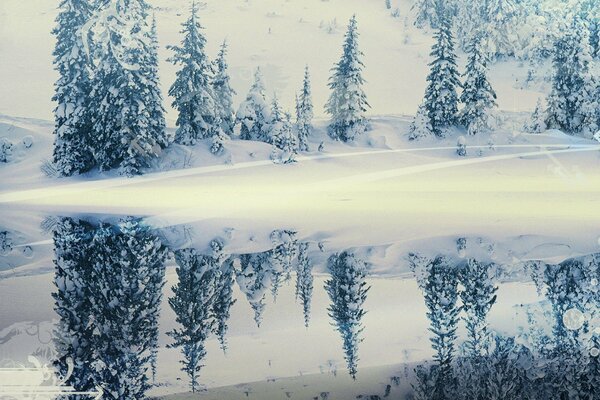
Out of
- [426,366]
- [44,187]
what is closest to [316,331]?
[426,366]

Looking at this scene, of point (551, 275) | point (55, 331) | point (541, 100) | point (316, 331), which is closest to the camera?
point (55, 331)

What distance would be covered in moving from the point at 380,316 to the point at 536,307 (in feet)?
3.61

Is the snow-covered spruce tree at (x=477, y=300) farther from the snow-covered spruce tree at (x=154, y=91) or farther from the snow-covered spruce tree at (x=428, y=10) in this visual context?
the snow-covered spruce tree at (x=154, y=91)

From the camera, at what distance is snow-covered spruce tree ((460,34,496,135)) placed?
28.1 feet

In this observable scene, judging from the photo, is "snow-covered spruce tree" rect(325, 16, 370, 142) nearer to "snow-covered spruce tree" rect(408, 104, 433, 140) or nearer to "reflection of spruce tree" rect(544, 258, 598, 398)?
"snow-covered spruce tree" rect(408, 104, 433, 140)

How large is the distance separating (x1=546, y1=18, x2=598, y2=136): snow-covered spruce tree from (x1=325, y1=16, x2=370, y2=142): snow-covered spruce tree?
236cm

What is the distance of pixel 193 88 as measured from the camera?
9.49 m

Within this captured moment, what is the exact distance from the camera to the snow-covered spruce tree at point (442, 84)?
340 inches

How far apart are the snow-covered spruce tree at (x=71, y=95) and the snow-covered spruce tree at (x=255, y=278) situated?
13.0ft

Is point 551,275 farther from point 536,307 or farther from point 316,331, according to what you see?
point 316,331

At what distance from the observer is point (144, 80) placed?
985cm

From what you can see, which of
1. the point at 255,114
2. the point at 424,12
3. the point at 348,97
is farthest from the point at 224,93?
the point at 424,12

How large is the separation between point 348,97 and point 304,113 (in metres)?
0.61

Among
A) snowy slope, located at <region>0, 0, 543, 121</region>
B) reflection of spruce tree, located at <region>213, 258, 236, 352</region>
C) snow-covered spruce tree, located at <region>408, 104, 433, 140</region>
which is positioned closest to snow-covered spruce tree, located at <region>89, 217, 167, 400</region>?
reflection of spruce tree, located at <region>213, 258, 236, 352</region>
